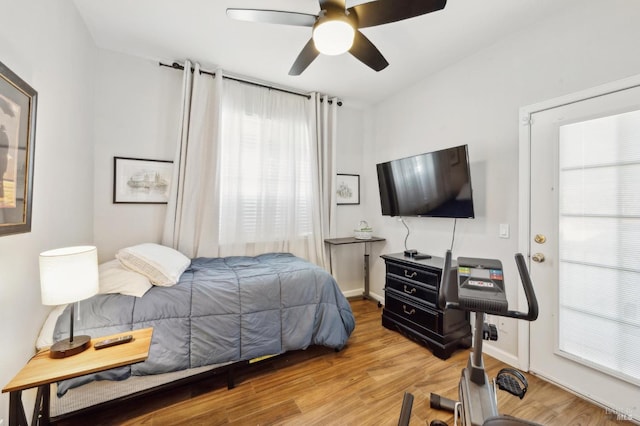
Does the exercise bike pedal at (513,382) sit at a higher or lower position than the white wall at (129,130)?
lower

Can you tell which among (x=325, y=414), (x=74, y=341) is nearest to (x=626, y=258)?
(x=325, y=414)

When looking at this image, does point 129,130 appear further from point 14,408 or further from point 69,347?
point 14,408

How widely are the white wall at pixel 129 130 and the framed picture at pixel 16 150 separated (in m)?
1.32

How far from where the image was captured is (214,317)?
188cm

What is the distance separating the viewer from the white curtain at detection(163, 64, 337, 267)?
2734 mm

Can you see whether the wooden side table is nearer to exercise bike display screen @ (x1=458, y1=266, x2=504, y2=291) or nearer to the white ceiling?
exercise bike display screen @ (x1=458, y1=266, x2=504, y2=291)

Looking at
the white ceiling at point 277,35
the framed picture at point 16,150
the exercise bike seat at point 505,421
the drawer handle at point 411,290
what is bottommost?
the drawer handle at point 411,290

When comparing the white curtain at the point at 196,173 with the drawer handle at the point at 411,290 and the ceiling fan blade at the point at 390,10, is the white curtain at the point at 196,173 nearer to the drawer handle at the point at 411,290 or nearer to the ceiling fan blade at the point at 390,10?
the ceiling fan blade at the point at 390,10

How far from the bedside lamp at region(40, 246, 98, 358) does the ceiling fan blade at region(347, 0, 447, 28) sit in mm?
2060

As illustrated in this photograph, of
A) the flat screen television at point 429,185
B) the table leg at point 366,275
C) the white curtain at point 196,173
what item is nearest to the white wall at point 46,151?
the white curtain at point 196,173

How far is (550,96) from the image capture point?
2.02 meters

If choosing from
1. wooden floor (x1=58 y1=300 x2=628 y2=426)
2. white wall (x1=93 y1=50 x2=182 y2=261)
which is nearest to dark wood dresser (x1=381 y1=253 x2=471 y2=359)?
wooden floor (x1=58 y1=300 x2=628 y2=426)

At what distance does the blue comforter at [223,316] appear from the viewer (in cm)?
165

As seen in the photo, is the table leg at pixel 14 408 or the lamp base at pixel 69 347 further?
the lamp base at pixel 69 347
